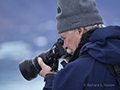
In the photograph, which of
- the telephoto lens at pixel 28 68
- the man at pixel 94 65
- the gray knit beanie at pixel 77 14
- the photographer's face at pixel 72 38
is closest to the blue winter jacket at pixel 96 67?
the man at pixel 94 65

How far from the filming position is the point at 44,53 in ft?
9.34

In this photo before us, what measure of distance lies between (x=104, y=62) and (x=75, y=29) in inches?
25.0

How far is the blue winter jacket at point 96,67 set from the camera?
1500 mm

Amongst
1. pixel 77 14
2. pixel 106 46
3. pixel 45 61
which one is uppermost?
pixel 77 14

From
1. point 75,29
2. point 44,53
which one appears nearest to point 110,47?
point 75,29

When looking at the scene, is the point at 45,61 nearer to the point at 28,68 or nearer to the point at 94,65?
the point at 28,68

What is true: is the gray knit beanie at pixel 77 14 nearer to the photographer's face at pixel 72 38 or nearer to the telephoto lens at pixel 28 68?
the photographer's face at pixel 72 38

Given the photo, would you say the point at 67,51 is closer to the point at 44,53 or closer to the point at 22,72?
→ the point at 44,53

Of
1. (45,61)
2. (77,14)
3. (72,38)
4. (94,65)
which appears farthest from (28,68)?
(94,65)

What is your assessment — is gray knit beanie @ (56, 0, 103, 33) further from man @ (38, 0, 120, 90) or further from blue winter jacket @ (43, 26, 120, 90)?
blue winter jacket @ (43, 26, 120, 90)

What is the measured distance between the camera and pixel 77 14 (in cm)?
207

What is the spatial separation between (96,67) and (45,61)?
1.30m

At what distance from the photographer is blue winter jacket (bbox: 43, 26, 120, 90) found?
150 cm

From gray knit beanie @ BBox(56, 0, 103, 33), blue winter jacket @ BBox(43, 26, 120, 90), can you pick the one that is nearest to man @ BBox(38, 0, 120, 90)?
blue winter jacket @ BBox(43, 26, 120, 90)
